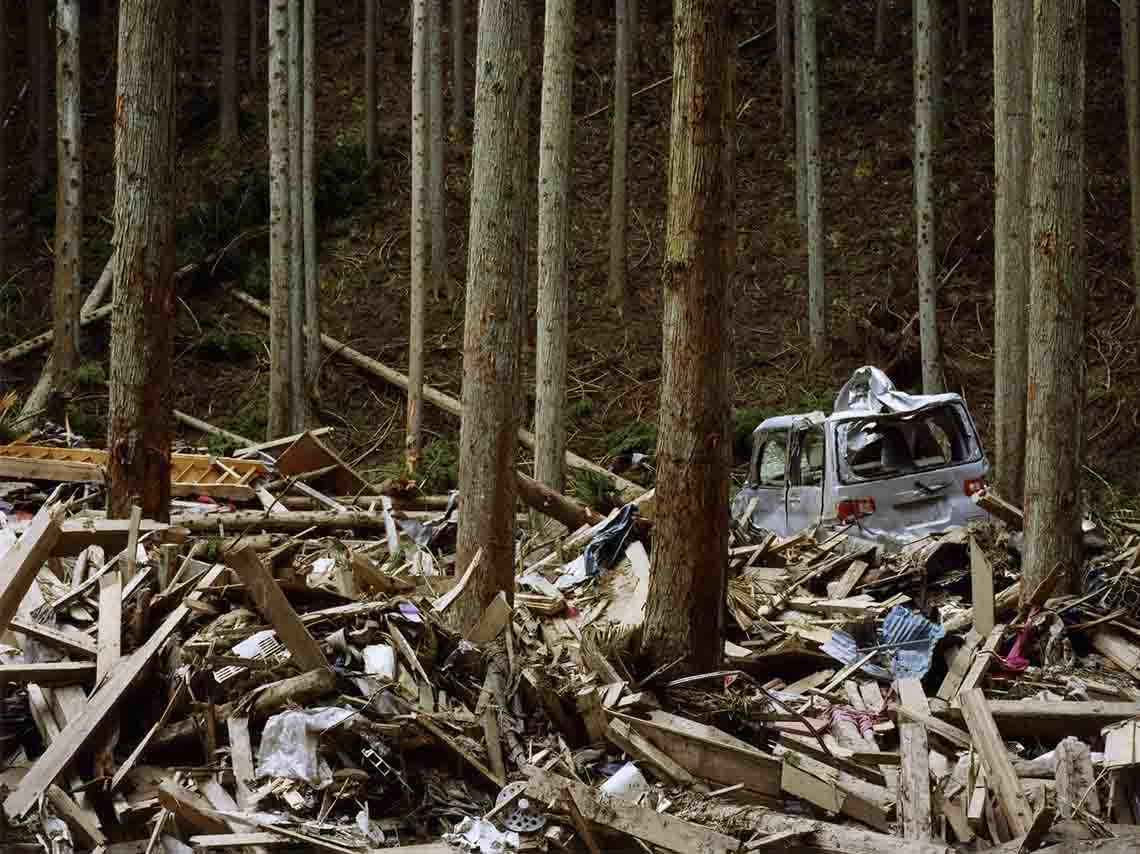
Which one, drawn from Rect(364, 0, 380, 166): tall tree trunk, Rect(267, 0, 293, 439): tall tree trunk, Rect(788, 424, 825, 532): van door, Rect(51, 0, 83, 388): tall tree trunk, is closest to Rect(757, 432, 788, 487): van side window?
Rect(788, 424, 825, 532): van door

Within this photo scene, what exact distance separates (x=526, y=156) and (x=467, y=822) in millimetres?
4506

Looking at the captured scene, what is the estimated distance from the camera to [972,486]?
10469mm

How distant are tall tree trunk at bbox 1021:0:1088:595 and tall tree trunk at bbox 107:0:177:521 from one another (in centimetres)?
647

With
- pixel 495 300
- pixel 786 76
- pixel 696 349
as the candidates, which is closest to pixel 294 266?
pixel 495 300

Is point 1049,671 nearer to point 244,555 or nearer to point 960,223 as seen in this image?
point 244,555

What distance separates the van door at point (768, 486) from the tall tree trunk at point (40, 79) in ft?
76.6

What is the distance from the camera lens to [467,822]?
531 centimetres

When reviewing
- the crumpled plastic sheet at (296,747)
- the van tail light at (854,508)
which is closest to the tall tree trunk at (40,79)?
the van tail light at (854,508)

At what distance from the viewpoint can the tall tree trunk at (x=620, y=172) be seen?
73.2 feet

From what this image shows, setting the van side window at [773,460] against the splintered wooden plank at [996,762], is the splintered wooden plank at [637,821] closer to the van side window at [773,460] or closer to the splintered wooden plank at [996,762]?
the splintered wooden plank at [996,762]

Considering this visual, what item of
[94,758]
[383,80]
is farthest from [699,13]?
[383,80]

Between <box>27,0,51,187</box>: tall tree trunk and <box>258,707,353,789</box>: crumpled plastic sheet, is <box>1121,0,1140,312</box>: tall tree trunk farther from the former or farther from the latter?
<box>27,0,51,187</box>: tall tree trunk

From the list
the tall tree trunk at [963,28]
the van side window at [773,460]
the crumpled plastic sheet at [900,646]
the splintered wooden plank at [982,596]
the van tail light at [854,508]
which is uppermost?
the tall tree trunk at [963,28]

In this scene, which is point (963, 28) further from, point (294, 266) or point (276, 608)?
point (276, 608)
